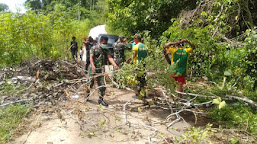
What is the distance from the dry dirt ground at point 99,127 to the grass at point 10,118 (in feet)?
0.62

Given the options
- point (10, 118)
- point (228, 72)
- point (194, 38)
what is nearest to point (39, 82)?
point (10, 118)

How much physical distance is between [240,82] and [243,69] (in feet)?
1.22

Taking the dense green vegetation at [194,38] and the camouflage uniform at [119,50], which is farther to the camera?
the camouflage uniform at [119,50]

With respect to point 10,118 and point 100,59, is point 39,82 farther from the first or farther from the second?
point 100,59

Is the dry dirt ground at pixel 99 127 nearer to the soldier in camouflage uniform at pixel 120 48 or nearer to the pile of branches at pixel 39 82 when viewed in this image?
the pile of branches at pixel 39 82

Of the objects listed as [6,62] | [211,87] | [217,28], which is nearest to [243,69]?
[211,87]

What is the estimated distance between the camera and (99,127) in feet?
12.2

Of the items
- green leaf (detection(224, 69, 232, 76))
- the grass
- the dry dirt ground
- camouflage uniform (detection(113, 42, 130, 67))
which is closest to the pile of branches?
the grass

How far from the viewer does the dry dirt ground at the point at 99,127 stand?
3326mm

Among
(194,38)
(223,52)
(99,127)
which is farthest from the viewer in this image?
(194,38)

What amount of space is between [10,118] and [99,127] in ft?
5.80

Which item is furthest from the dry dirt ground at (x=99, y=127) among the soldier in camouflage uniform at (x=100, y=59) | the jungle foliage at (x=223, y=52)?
the jungle foliage at (x=223, y=52)

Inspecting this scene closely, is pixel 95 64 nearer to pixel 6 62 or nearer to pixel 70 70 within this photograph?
pixel 70 70

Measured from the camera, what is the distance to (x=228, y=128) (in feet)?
11.8
